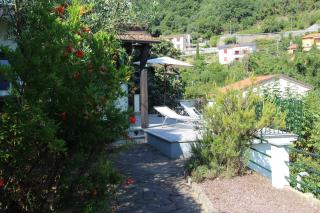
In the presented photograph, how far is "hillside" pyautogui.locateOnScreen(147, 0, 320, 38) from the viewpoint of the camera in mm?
102062

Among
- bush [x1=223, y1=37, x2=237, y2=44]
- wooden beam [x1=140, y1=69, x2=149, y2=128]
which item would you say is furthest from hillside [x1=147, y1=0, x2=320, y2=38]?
wooden beam [x1=140, y1=69, x2=149, y2=128]

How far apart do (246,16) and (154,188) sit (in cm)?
10824

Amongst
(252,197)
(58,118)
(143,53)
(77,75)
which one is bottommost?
(252,197)

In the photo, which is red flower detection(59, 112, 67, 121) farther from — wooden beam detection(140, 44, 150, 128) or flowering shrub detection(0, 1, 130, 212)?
wooden beam detection(140, 44, 150, 128)

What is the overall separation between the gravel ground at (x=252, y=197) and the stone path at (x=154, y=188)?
37cm

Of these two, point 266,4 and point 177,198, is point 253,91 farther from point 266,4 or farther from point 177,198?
point 266,4

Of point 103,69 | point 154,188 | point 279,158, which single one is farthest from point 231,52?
point 103,69

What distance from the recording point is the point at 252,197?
5.93m

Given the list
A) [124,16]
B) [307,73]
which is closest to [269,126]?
[124,16]

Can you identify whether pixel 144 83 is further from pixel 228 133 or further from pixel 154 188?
pixel 154 188

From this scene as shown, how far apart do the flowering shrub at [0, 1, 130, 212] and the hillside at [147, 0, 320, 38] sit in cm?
9600

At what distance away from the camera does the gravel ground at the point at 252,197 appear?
17.7 feet

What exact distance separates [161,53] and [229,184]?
15919 millimetres

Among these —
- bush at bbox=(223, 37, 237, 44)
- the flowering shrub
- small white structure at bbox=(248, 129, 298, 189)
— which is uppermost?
bush at bbox=(223, 37, 237, 44)
